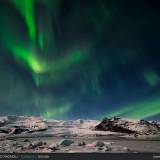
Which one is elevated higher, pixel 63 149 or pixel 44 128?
pixel 44 128

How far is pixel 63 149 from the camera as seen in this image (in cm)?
480

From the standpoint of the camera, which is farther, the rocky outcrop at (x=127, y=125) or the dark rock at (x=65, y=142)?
the rocky outcrop at (x=127, y=125)

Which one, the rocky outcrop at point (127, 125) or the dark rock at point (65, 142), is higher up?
the rocky outcrop at point (127, 125)

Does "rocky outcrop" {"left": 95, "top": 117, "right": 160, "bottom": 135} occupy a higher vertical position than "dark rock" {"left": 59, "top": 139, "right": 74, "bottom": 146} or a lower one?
higher

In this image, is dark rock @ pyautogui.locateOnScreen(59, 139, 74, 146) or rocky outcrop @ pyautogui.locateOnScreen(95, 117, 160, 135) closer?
dark rock @ pyautogui.locateOnScreen(59, 139, 74, 146)

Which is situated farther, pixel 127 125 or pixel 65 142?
pixel 127 125

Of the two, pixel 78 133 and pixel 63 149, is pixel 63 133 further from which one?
pixel 63 149

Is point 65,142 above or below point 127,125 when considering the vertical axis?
below

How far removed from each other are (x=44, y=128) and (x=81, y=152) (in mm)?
3583
